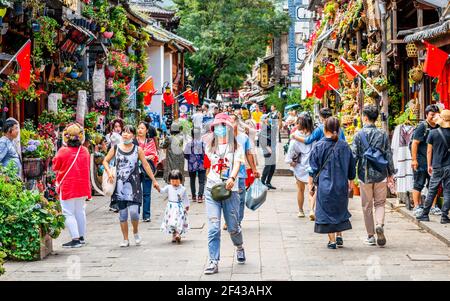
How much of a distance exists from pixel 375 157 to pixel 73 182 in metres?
4.33

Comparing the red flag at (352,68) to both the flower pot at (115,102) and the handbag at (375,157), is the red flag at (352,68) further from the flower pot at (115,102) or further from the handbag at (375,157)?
the handbag at (375,157)

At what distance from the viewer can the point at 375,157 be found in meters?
11.8

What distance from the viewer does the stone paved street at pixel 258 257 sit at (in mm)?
9492

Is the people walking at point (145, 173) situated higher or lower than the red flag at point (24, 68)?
lower

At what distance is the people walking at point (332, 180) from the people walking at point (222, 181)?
1.55 m

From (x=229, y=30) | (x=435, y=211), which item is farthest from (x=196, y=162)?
(x=229, y=30)

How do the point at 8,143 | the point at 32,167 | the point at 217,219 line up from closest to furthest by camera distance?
1. the point at 217,219
2. the point at 8,143
3. the point at 32,167

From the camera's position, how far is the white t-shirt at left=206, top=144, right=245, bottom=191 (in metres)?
9.95

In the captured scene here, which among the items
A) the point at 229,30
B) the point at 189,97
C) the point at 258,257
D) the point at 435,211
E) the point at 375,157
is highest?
the point at 229,30

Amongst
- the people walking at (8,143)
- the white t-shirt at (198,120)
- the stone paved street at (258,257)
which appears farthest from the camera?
the white t-shirt at (198,120)

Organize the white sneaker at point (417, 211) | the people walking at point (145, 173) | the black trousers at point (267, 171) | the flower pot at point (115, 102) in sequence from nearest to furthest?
the white sneaker at point (417, 211) < the people walking at point (145, 173) < the black trousers at point (267, 171) < the flower pot at point (115, 102)

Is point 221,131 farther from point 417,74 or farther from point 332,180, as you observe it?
point 417,74

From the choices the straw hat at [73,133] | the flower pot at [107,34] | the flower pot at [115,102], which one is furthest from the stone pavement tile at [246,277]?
the flower pot at [115,102]
